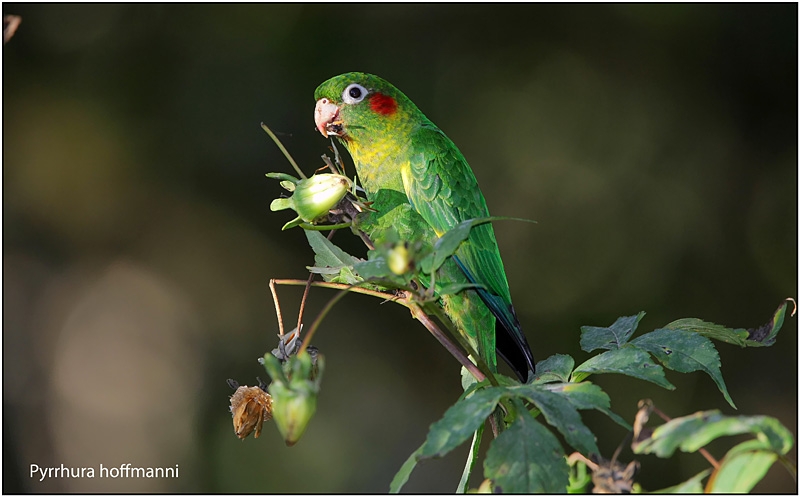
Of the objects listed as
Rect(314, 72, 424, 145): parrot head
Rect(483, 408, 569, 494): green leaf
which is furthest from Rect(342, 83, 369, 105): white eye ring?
Rect(483, 408, 569, 494): green leaf

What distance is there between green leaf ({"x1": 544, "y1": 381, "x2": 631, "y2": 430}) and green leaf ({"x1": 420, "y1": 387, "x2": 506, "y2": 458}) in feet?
0.39

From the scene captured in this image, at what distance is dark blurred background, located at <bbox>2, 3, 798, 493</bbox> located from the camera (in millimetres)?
4035

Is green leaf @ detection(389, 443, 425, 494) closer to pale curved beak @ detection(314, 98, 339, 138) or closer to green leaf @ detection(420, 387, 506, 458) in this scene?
green leaf @ detection(420, 387, 506, 458)

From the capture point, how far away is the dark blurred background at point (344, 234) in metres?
4.04

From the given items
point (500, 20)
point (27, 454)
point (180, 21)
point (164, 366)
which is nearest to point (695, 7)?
point (500, 20)

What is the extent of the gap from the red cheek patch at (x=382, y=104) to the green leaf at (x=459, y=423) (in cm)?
148

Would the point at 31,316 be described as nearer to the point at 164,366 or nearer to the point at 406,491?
the point at 164,366

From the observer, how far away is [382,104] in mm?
2279

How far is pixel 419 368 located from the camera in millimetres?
4375

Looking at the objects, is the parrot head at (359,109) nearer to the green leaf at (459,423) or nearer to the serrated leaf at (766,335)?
the serrated leaf at (766,335)

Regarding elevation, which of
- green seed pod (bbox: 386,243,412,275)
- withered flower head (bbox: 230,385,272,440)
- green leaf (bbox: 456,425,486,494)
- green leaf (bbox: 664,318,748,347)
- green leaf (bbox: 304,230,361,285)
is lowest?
green leaf (bbox: 456,425,486,494)

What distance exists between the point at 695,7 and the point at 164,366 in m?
4.12

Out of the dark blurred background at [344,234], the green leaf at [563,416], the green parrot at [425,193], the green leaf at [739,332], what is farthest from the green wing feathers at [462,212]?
the dark blurred background at [344,234]

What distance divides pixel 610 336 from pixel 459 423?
1.69ft
